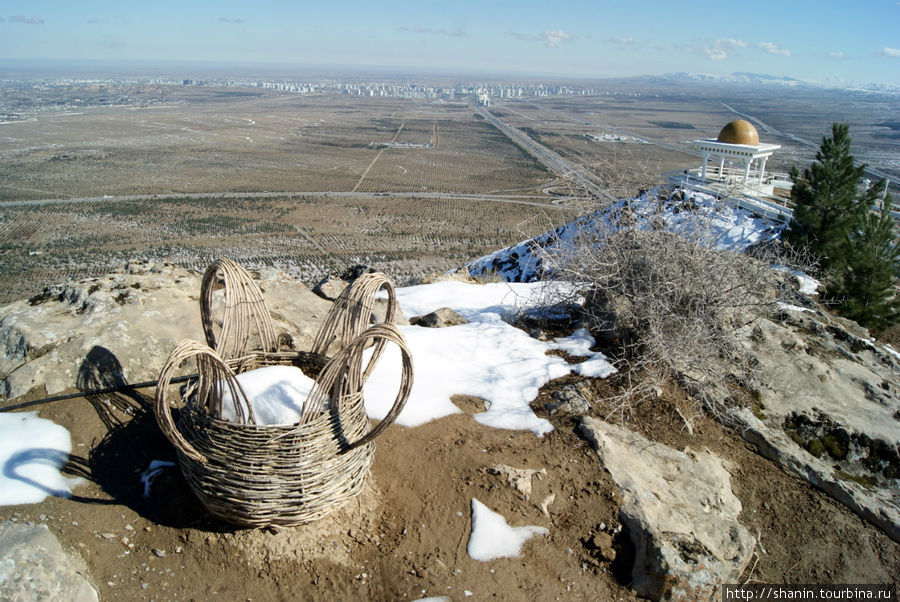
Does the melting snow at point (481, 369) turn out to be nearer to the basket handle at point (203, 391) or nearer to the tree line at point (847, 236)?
the basket handle at point (203, 391)

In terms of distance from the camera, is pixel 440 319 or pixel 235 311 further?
pixel 440 319

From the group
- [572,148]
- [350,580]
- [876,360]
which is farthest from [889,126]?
[350,580]

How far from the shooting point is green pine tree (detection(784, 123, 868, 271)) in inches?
542

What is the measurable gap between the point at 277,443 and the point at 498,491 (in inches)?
61.0

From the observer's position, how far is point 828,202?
1427 cm

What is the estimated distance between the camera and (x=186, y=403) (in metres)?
3.45

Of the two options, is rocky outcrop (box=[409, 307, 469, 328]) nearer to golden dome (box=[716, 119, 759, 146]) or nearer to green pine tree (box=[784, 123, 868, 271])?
green pine tree (box=[784, 123, 868, 271])

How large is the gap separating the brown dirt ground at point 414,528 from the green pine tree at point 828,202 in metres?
11.8

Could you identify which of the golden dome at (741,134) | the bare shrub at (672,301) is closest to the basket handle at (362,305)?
the bare shrub at (672,301)

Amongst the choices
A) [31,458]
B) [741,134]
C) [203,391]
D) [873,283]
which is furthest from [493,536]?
[741,134]

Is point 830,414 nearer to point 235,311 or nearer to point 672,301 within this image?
point 672,301

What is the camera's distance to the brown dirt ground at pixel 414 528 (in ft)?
10.2

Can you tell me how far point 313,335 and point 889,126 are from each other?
120621mm

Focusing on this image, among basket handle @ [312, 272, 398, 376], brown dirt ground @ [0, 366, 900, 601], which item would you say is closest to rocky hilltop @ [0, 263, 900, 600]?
brown dirt ground @ [0, 366, 900, 601]
